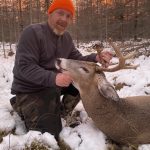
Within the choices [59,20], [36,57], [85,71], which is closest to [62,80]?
[85,71]

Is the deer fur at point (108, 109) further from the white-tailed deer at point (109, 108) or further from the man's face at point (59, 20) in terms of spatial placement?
the man's face at point (59, 20)

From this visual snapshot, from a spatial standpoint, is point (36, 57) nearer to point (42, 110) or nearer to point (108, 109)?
point (42, 110)

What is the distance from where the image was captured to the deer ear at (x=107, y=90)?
450 cm

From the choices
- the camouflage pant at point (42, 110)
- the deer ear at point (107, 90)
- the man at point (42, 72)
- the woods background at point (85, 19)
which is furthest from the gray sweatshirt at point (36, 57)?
the woods background at point (85, 19)

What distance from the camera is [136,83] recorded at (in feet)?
25.5

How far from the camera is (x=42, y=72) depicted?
4.73 metres

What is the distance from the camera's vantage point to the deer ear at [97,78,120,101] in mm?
4500

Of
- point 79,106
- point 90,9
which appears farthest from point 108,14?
point 79,106

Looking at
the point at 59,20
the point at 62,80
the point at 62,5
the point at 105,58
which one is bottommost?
the point at 62,80

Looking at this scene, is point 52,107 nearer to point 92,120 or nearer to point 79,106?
point 92,120

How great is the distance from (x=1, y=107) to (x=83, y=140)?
173cm

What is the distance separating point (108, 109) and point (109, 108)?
2 centimetres

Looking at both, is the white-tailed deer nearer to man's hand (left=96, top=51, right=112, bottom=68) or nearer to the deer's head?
the deer's head

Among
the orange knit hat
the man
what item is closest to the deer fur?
the man
